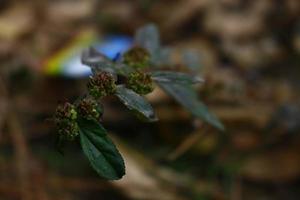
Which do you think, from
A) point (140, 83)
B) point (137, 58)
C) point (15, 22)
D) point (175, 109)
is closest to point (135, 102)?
point (140, 83)

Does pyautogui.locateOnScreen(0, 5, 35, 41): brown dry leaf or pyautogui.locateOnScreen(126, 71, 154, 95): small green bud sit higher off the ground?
pyautogui.locateOnScreen(0, 5, 35, 41): brown dry leaf

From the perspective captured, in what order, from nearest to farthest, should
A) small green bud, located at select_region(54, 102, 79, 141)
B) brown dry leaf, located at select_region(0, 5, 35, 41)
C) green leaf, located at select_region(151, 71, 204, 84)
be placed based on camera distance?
small green bud, located at select_region(54, 102, 79, 141)
green leaf, located at select_region(151, 71, 204, 84)
brown dry leaf, located at select_region(0, 5, 35, 41)

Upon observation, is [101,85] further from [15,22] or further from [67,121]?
[15,22]

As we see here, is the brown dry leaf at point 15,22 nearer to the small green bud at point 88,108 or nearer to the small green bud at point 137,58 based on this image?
the small green bud at point 137,58

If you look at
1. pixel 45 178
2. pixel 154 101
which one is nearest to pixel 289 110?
pixel 154 101

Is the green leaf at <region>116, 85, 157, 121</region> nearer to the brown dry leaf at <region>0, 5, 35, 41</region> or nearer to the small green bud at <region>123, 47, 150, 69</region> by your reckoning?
the small green bud at <region>123, 47, 150, 69</region>

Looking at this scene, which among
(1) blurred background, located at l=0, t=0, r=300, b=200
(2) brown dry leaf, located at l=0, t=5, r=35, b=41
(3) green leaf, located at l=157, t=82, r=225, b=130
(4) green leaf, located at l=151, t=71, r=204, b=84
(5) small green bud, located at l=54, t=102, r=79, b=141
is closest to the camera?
(5) small green bud, located at l=54, t=102, r=79, b=141

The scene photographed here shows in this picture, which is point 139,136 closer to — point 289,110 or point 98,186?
point 98,186

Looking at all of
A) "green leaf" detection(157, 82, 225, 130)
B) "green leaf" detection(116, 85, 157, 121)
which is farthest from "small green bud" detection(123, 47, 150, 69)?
"green leaf" detection(116, 85, 157, 121)
